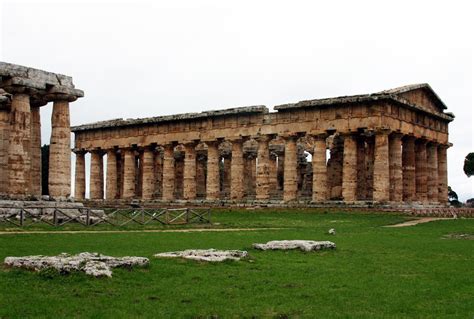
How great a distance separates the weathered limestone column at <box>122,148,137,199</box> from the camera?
6725cm

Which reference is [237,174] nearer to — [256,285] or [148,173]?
[148,173]

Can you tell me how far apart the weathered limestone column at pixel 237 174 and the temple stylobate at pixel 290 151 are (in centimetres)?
10

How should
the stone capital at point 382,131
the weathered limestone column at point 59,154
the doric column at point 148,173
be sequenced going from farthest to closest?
the doric column at point 148,173
the stone capital at point 382,131
the weathered limestone column at point 59,154

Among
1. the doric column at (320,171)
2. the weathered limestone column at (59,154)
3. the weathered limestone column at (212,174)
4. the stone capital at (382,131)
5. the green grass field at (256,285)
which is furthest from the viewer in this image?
the weathered limestone column at (212,174)

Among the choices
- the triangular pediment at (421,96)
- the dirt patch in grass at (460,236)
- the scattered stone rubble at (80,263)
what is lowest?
the dirt patch in grass at (460,236)

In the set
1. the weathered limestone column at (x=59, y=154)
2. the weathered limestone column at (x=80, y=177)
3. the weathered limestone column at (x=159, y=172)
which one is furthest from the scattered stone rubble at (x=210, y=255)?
the weathered limestone column at (x=80, y=177)

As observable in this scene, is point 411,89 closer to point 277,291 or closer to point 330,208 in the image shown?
point 330,208

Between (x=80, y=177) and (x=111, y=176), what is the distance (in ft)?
16.5

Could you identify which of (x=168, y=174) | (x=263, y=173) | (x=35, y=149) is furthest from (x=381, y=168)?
(x=35, y=149)

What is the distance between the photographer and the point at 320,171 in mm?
53500

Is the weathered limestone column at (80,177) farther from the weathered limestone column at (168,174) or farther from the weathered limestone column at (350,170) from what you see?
the weathered limestone column at (350,170)

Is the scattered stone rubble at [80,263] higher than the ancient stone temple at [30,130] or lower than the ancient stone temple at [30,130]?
lower

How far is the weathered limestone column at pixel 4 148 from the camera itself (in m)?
40.0

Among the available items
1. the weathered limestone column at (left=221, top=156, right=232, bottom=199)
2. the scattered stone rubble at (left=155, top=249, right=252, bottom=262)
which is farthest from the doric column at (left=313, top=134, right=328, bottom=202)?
the scattered stone rubble at (left=155, top=249, right=252, bottom=262)
